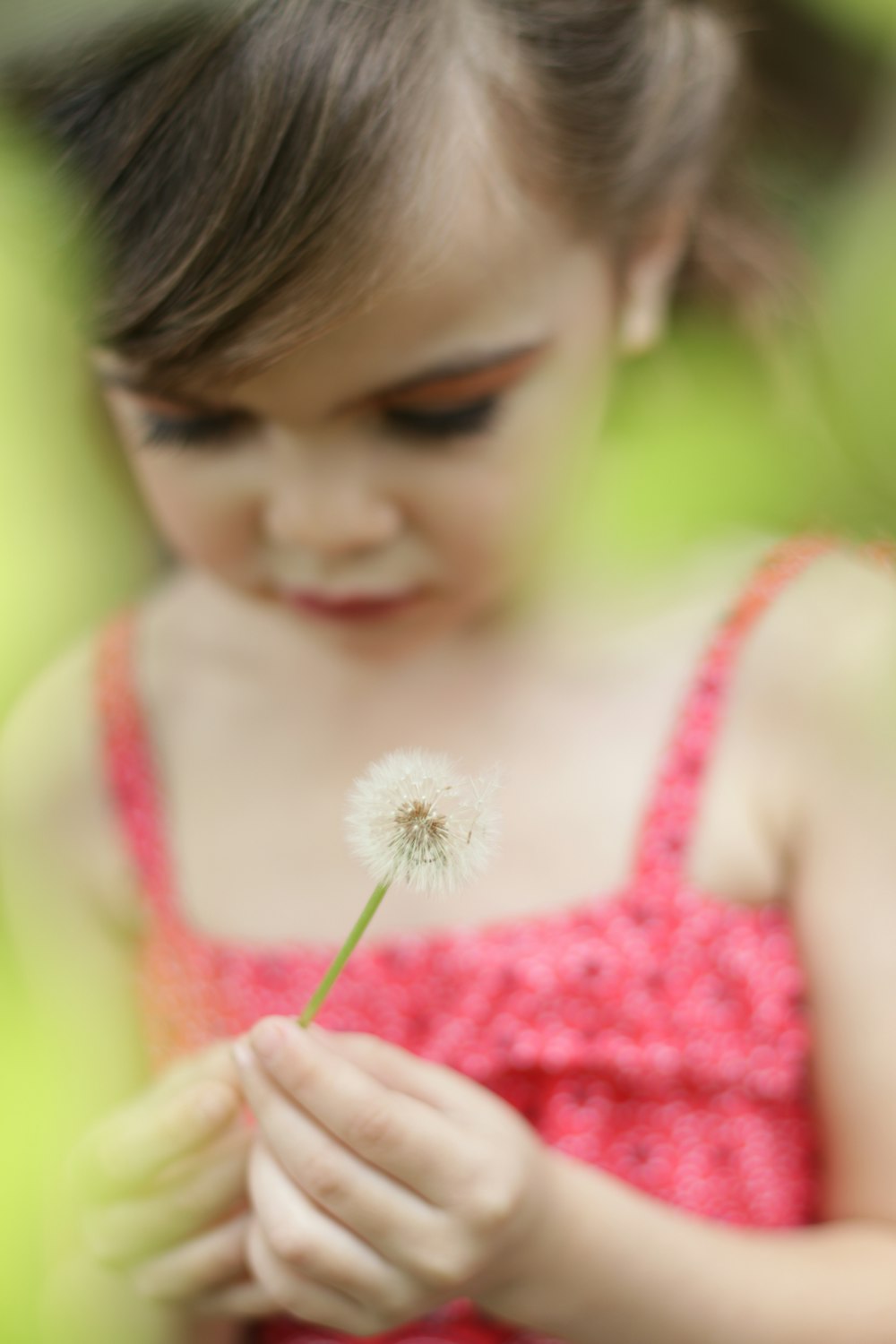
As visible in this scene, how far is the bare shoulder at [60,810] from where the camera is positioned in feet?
3.49

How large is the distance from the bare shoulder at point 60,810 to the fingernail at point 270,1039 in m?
0.54

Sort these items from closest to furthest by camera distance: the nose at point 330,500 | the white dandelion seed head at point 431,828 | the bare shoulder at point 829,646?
the white dandelion seed head at point 431,828 < the nose at point 330,500 < the bare shoulder at point 829,646

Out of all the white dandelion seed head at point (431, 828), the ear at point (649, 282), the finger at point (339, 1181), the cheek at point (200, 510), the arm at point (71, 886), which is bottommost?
the finger at point (339, 1181)

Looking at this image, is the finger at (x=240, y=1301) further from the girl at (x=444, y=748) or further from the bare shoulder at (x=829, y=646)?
the bare shoulder at (x=829, y=646)

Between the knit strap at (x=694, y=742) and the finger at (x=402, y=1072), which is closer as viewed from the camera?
the finger at (x=402, y=1072)

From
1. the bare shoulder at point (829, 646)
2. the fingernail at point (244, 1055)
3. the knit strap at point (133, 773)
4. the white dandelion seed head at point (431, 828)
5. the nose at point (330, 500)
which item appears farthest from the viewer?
the knit strap at point (133, 773)

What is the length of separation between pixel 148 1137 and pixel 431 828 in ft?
0.97

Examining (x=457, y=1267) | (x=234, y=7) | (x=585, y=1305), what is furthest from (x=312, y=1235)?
(x=234, y=7)

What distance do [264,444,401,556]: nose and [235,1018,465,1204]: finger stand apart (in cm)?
28

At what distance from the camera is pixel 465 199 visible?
669 millimetres

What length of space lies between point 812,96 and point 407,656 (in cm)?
57

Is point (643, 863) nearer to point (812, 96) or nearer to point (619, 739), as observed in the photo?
point (619, 739)

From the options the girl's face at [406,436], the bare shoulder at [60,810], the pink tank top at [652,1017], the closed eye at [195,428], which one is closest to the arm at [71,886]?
the bare shoulder at [60,810]

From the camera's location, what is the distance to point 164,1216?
72 cm
